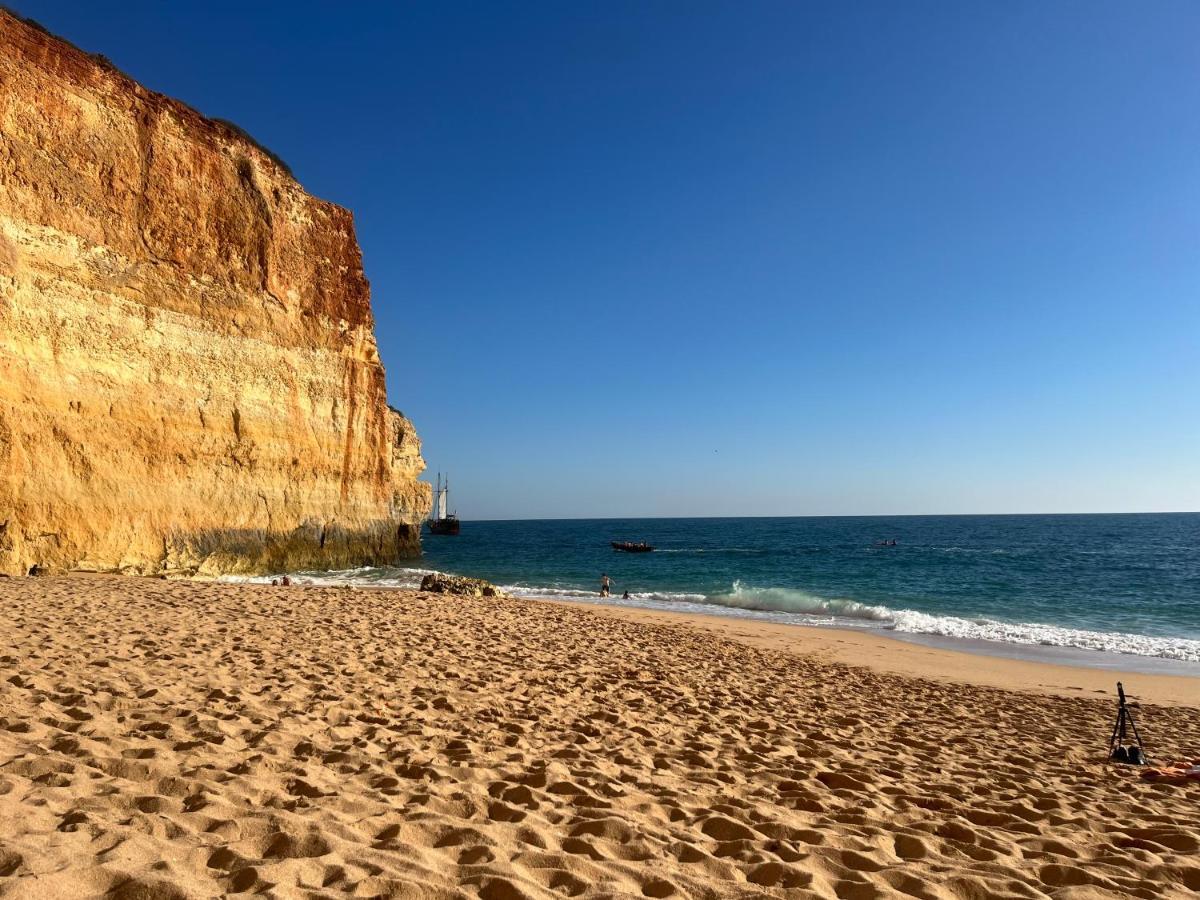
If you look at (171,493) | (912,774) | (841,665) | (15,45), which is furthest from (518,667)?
(15,45)

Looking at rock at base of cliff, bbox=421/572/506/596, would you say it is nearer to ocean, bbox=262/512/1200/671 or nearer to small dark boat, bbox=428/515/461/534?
ocean, bbox=262/512/1200/671

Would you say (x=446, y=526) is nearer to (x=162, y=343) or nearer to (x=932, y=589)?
(x=932, y=589)

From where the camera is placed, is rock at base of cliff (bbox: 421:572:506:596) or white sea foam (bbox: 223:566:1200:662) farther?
rock at base of cliff (bbox: 421:572:506:596)

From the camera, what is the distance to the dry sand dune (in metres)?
2.94

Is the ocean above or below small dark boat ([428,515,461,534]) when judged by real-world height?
below

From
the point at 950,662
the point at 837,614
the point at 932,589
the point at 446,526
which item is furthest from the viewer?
the point at 446,526

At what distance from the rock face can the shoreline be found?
1407cm

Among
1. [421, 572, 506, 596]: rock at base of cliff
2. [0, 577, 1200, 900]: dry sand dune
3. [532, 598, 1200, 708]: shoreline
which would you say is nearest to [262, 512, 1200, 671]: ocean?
[532, 598, 1200, 708]: shoreline

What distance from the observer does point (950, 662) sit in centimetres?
1409

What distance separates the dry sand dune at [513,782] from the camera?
9.66ft

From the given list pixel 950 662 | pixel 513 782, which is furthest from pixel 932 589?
pixel 513 782

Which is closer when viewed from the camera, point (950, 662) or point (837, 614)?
point (950, 662)

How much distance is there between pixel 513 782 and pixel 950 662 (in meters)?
12.9

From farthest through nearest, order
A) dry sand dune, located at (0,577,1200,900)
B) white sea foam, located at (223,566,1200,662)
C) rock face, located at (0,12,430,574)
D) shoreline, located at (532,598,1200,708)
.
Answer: white sea foam, located at (223,566,1200,662)
rock face, located at (0,12,430,574)
shoreline, located at (532,598,1200,708)
dry sand dune, located at (0,577,1200,900)
